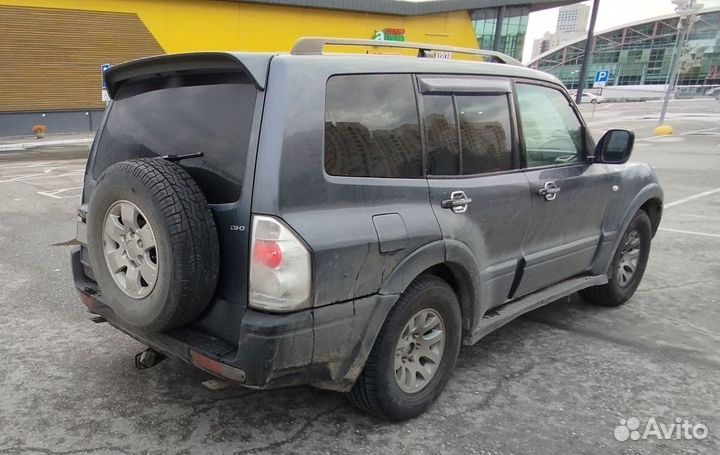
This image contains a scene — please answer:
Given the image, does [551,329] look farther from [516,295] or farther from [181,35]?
[181,35]

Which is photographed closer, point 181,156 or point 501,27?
point 181,156

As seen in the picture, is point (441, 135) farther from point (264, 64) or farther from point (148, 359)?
point (148, 359)

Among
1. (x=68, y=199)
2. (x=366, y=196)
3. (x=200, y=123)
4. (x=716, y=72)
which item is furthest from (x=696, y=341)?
(x=716, y=72)

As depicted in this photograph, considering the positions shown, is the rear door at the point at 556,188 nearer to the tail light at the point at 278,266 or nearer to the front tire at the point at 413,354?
the front tire at the point at 413,354

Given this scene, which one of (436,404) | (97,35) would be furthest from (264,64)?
(97,35)

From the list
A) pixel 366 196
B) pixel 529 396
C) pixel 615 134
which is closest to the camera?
pixel 366 196

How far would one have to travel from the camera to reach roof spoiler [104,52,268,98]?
2.35 m

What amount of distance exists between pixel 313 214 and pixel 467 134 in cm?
120

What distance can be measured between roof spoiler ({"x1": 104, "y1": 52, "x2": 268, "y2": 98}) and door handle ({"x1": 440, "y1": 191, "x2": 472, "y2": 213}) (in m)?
1.12

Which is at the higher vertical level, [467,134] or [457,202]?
[467,134]

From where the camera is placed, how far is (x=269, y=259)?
2.25 meters

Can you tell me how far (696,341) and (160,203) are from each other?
3873mm

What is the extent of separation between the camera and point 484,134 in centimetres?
321

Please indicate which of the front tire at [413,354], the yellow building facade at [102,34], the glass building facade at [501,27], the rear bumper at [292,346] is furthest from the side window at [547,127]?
the glass building facade at [501,27]
